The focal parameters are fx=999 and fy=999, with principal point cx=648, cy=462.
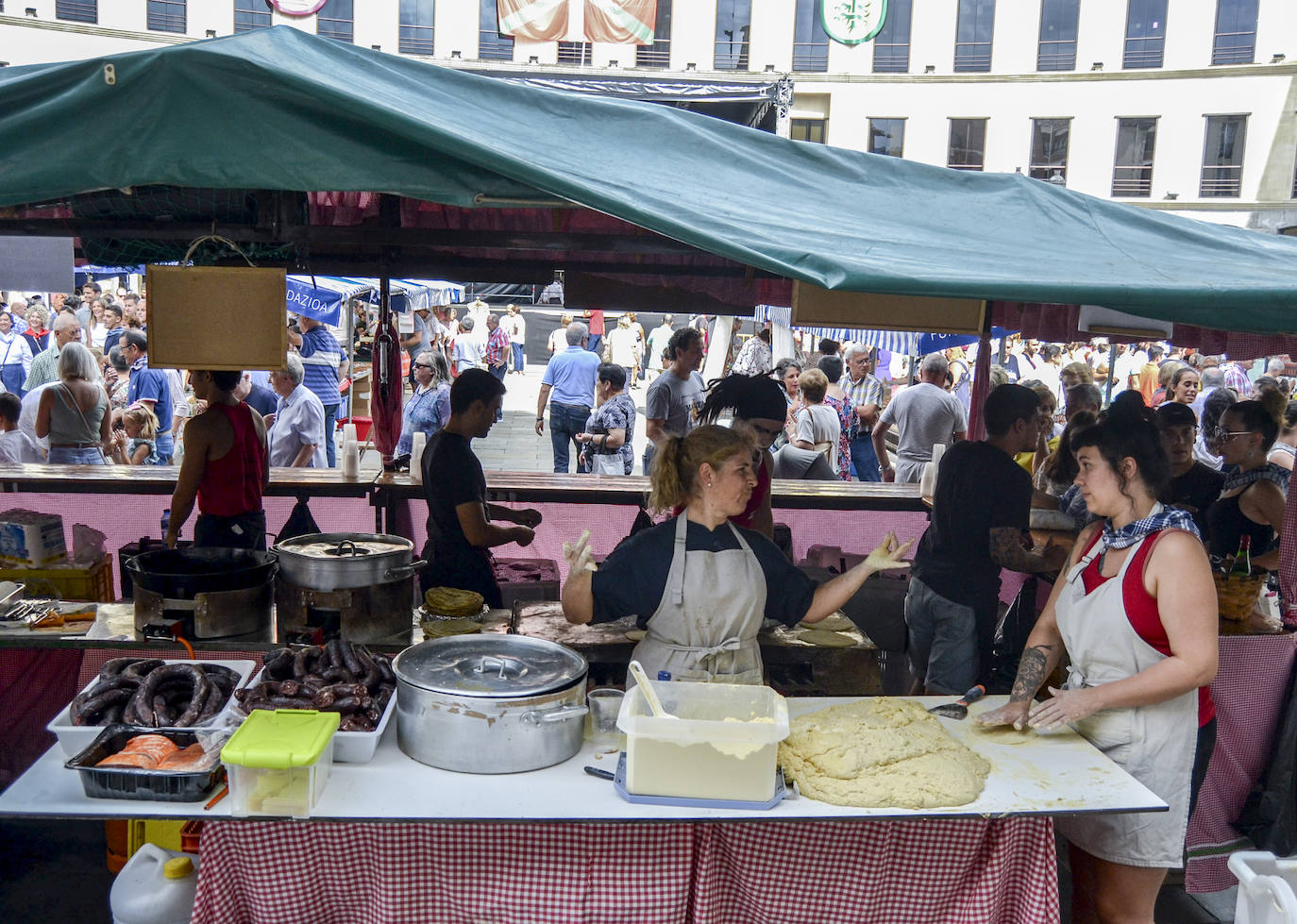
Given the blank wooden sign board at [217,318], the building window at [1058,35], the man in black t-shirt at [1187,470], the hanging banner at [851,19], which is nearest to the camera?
the blank wooden sign board at [217,318]

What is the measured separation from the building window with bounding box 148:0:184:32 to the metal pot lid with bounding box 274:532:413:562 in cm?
3143

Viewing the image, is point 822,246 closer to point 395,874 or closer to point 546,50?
point 395,874

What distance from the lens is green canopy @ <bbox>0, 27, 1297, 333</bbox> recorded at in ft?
8.87

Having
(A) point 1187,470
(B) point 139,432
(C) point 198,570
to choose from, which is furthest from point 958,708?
(B) point 139,432

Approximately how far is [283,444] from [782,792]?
6864 millimetres

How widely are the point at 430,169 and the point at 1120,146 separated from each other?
30.9m

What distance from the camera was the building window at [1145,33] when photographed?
1131 inches

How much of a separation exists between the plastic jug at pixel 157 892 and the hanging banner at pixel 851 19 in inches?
714

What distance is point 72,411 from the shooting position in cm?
801

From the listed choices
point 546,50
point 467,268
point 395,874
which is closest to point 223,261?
point 467,268

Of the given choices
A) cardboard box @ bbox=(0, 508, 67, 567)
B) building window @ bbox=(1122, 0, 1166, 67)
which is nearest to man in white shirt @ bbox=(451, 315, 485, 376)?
cardboard box @ bbox=(0, 508, 67, 567)

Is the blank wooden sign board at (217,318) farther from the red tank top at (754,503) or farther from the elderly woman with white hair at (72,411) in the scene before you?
the elderly woman with white hair at (72,411)

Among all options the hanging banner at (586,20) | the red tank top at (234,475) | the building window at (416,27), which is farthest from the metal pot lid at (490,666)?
the building window at (416,27)

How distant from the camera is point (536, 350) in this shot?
2469 cm
